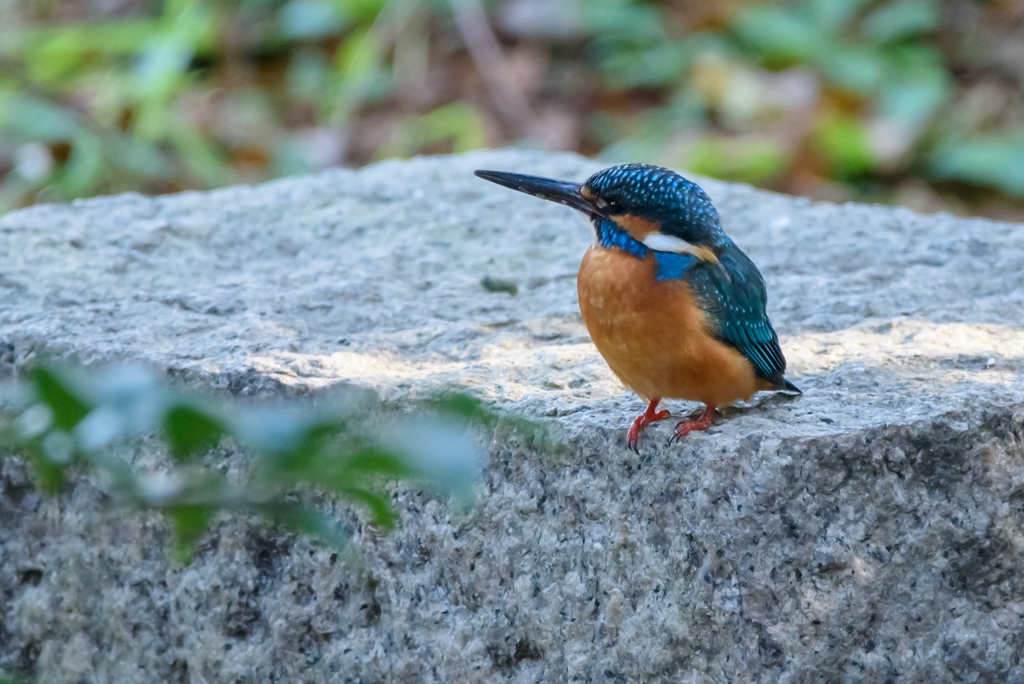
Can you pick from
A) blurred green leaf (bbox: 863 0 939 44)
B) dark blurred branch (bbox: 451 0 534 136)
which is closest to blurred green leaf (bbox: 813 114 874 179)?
blurred green leaf (bbox: 863 0 939 44)

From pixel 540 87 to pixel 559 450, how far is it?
6.44 metres

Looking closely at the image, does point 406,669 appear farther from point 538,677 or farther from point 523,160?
point 523,160

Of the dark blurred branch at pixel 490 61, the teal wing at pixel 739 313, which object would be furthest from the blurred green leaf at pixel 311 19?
the teal wing at pixel 739 313

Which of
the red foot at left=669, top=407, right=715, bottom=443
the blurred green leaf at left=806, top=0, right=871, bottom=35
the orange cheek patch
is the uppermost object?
the blurred green leaf at left=806, top=0, right=871, bottom=35

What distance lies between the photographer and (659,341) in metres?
2.40

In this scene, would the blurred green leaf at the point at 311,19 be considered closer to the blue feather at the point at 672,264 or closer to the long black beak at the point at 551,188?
the long black beak at the point at 551,188

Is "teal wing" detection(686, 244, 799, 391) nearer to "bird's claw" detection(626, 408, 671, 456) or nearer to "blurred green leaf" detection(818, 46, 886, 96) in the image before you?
"bird's claw" detection(626, 408, 671, 456)

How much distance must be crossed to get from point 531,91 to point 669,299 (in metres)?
5.24

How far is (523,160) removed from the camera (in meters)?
4.60

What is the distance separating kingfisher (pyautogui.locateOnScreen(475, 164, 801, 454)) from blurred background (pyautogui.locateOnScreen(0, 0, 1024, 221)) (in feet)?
12.9

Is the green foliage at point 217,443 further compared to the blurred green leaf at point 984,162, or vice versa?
the blurred green leaf at point 984,162

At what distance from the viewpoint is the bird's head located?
2553mm

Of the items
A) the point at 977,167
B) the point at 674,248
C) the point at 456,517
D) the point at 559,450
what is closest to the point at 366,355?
Result: the point at 456,517

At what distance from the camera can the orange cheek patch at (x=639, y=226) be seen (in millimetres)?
2557
